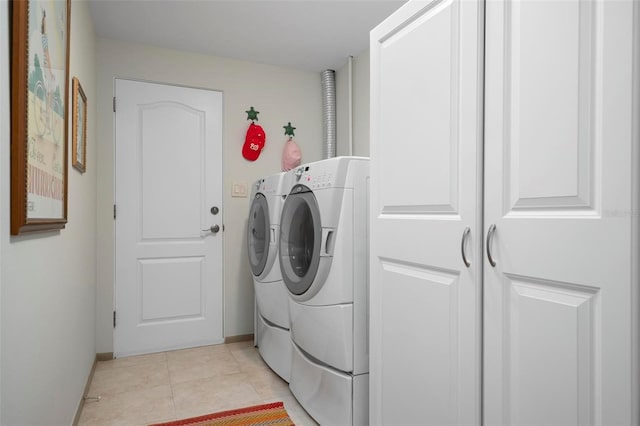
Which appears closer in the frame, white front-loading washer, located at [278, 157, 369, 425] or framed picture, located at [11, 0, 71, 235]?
framed picture, located at [11, 0, 71, 235]

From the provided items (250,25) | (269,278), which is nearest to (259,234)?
(269,278)

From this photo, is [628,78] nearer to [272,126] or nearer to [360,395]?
[360,395]

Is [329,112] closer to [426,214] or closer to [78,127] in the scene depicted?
[78,127]

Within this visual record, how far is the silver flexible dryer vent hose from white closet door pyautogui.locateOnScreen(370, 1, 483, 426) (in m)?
1.83

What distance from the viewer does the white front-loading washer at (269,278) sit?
7.89 feet

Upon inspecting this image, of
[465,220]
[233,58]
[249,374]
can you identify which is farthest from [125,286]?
[465,220]

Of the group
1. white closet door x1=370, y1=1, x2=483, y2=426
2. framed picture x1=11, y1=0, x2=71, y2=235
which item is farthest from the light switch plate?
white closet door x1=370, y1=1, x2=483, y2=426

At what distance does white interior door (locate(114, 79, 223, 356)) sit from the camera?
2906mm

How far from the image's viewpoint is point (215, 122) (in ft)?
10.4

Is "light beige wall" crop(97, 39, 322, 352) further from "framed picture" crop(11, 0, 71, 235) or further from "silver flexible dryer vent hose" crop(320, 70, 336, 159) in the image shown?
"framed picture" crop(11, 0, 71, 235)

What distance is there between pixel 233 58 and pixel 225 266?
176 centimetres

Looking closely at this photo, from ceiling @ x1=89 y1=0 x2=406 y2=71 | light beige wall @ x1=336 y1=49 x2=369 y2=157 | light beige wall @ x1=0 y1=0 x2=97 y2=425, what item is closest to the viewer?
light beige wall @ x1=0 y1=0 x2=97 y2=425

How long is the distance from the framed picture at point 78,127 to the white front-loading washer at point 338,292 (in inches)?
45.2

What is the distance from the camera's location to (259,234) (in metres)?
2.77
